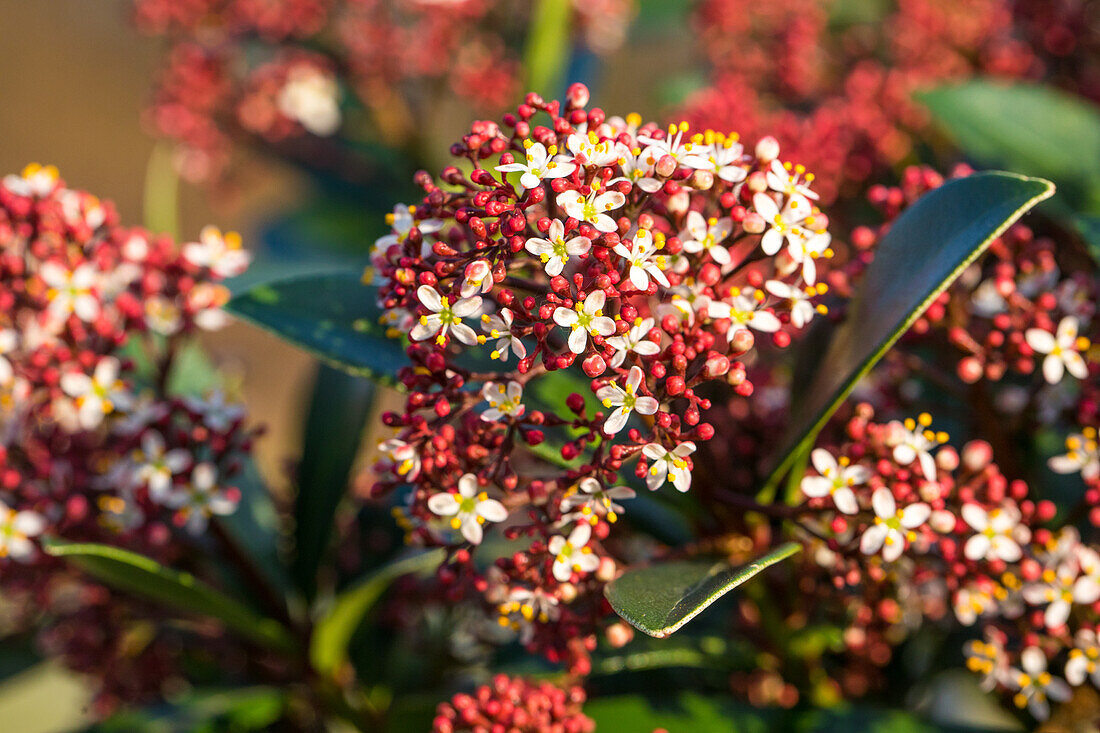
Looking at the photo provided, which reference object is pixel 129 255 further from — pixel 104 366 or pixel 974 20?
pixel 974 20

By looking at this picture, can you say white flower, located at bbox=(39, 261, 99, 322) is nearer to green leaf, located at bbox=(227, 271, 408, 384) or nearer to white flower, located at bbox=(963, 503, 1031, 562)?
green leaf, located at bbox=(227, 271, 408, 384)

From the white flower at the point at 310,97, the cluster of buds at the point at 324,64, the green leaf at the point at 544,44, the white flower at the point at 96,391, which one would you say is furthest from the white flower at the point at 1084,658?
the white flower at the point at 310,97

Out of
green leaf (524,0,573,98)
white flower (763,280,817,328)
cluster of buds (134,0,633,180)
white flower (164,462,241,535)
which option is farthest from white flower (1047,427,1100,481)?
cluster of buds (134,0,633,180)

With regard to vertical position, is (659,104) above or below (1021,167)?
below

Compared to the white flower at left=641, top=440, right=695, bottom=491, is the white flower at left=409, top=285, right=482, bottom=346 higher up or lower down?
higher up

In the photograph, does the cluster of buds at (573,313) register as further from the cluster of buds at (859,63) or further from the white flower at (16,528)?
the cluster of buds at (859,63)

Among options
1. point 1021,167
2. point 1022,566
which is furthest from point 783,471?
point 1021,167
